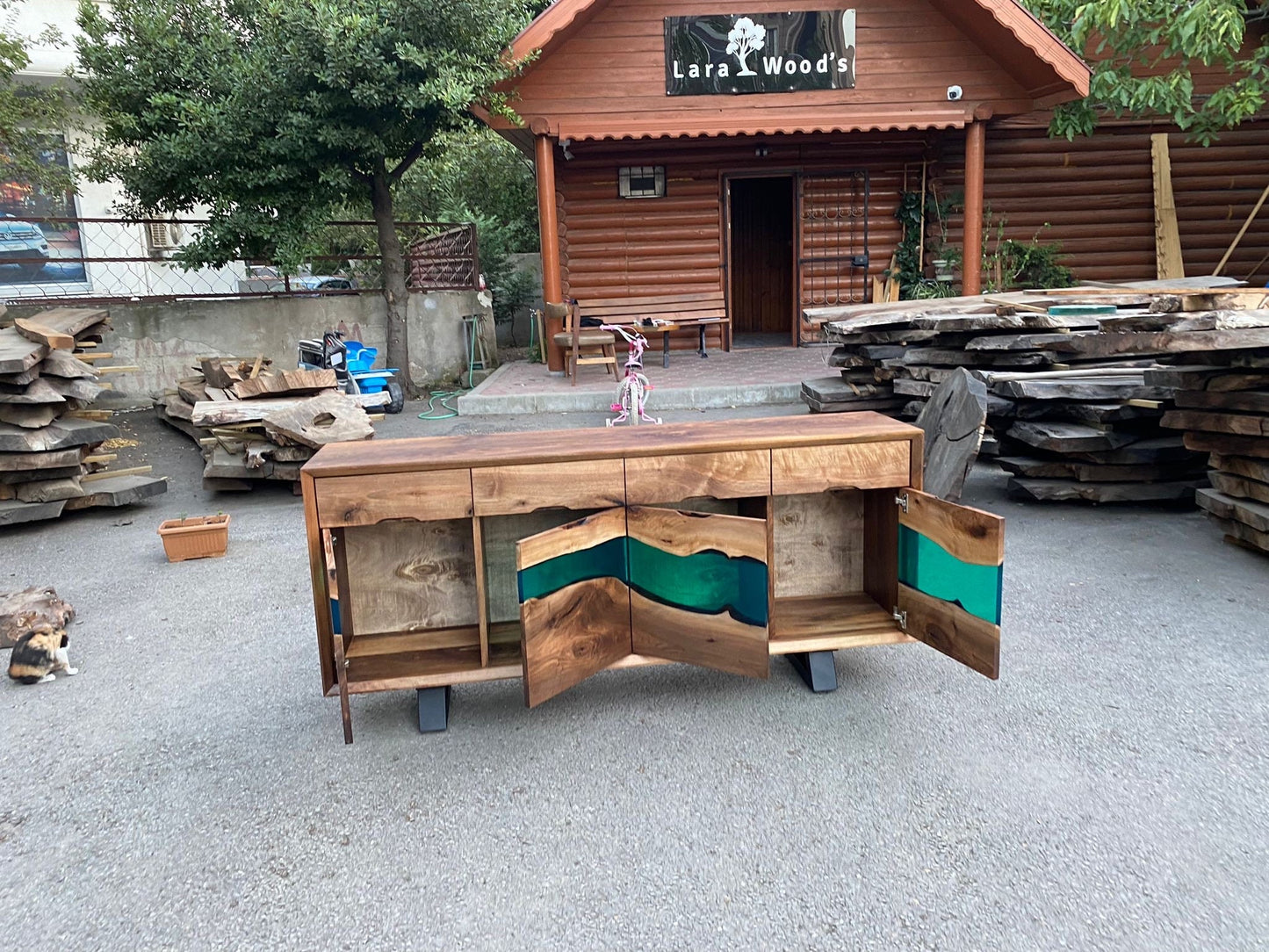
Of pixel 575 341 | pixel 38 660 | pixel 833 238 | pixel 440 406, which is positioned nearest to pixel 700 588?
pixel 38 660

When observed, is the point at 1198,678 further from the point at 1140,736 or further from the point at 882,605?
the point at 882,605

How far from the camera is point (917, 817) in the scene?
2.75 meters

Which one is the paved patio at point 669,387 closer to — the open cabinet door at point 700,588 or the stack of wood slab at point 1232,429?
the stack of wood slab at point 1232,429

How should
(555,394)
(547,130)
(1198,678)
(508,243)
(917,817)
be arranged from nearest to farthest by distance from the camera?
(917,817) < (1198,678) < (555,394) < (547,130) < (508,243)

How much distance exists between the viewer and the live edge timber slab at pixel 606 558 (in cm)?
311

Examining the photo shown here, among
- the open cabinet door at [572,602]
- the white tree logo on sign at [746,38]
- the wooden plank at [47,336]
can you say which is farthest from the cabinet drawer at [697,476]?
the white tree logo on sign at [746,38]

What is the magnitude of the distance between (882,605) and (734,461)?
91 centimetres

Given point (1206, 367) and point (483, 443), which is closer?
point (483, 443)

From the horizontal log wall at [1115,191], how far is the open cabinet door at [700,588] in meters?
12.4

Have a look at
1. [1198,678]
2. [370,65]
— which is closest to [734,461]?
[1198,678]

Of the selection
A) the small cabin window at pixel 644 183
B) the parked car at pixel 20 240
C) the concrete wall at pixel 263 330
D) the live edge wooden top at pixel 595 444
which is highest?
the small cabin window at pixel 644 183

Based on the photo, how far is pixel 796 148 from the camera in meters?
13.9

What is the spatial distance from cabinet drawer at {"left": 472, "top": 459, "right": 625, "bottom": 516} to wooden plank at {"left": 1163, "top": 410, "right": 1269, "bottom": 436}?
3.64 m

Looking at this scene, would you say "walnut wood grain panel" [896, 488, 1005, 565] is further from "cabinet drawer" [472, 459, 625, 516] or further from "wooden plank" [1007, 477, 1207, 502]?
"wooden plank" [1007, 477, 1207, 502]
